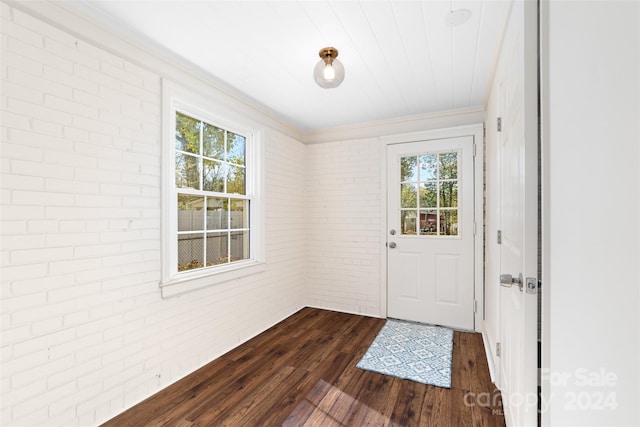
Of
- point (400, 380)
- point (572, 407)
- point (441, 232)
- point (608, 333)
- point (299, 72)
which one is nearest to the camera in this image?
point (608, 333)

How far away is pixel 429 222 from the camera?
3420 mm

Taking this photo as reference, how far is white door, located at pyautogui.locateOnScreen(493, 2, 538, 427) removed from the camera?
0.99 m

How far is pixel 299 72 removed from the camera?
7.91 ft

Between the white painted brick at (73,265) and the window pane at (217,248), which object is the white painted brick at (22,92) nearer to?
the white painted brick at (73,265)

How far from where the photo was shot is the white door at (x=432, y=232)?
3221mm

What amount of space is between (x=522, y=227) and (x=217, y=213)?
239 centimetres

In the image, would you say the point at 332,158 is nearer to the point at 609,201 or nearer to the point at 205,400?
the point at 205,400

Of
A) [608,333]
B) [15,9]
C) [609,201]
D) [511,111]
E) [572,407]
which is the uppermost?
[15,9]

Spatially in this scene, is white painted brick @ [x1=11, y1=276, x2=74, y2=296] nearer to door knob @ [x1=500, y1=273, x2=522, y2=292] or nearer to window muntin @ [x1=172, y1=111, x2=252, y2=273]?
window muntin @ [x1=172, y1=111, x2=252, y2=273]

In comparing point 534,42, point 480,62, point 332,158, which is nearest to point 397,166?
point 332,158

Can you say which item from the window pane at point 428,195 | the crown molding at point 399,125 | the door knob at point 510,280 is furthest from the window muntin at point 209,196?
the door knob at point 510,280

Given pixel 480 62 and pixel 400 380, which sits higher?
pixel 480 62

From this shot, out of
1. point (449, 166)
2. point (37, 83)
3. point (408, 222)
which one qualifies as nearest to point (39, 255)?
point (37, 83)

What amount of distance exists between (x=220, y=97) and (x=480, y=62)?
7.39 ft
